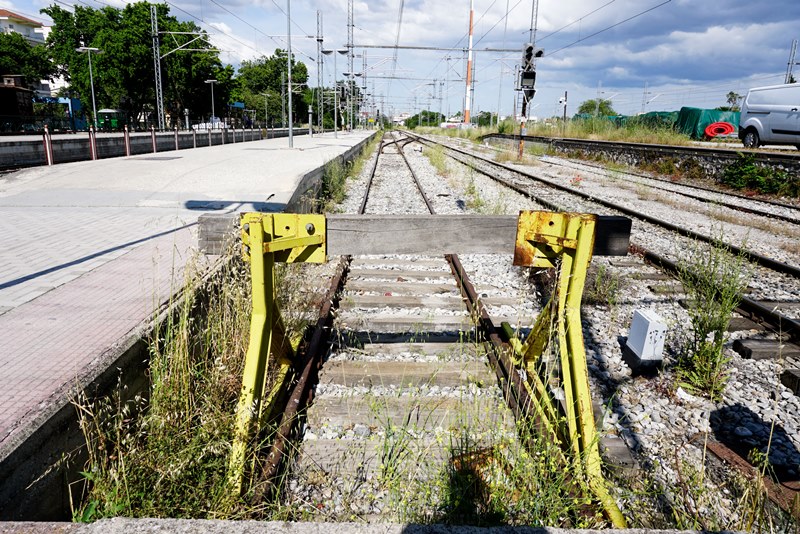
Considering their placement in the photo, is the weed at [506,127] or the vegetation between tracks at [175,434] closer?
the vegetation between tracks at [175,434]

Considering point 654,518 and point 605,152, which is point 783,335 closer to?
point 654,518

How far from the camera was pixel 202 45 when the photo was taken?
59.0 m

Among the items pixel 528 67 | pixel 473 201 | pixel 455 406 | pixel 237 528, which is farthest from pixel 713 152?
pixel 237 528

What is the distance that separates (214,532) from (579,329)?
1.97 metres

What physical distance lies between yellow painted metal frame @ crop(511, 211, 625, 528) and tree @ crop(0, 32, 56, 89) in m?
79.6

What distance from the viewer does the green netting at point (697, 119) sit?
135 feet

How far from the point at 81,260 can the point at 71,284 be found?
3.14ft

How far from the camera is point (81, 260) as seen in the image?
5.51 meters

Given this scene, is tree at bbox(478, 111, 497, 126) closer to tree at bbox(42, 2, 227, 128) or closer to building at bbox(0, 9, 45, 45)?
tree at bbox(42, 2, 227, 128)

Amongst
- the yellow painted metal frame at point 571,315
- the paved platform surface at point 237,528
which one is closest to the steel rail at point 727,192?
the yellow painted metal frame at point 571,315

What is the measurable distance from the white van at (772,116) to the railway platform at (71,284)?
654 inches

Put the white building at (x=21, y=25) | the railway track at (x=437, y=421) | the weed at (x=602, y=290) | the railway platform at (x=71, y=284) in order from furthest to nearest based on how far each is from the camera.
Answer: the white building at (x=21, y=25) < the weed at (x=602, y=290) < the railway track at (x=437, y=421) < the railway platform at (x=71, y=284)

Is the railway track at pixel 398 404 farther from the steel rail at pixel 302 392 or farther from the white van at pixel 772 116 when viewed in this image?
the white van at pixel 772 116

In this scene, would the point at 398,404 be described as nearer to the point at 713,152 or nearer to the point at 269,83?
the point at 713,152
